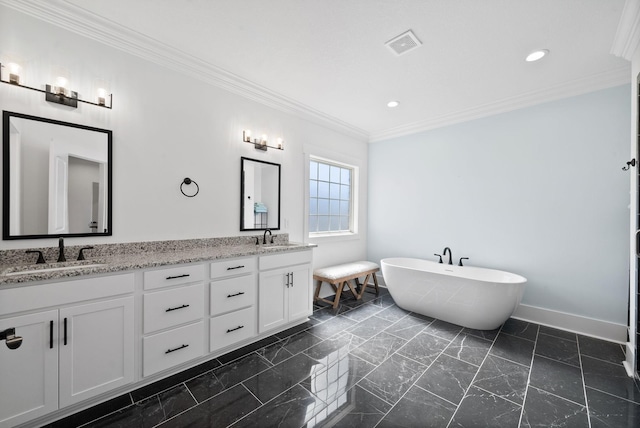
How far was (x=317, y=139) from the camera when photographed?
152 inches

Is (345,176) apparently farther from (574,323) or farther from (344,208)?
(574,323)

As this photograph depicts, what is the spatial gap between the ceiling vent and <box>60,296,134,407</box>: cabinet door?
2.80 m

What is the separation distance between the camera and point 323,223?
165 inches

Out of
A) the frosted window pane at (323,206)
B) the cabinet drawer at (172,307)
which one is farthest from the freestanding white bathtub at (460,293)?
the cabinet drawer at (172,307)

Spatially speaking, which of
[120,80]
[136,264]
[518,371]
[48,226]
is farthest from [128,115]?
[518,371]

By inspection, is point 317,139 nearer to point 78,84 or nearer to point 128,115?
point 128,115

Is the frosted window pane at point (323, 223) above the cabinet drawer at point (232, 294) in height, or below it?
above

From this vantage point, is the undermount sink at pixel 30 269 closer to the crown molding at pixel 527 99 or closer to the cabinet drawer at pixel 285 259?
the cabinet drawer at pixel 285 259

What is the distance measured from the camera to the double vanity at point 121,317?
146 cm

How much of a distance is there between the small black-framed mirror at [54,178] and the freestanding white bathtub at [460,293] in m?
3.10

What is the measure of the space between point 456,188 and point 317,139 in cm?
212

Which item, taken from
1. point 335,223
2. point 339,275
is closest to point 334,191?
point 335,223

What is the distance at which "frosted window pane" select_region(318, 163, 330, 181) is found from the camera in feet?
13.6

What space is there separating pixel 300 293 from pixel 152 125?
2212mm
